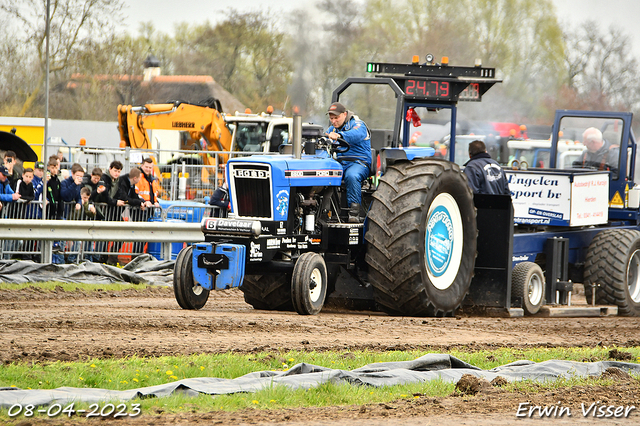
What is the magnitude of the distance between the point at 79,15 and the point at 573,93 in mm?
18913

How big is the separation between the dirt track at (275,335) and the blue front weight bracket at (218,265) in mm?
334

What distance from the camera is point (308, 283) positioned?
869cm

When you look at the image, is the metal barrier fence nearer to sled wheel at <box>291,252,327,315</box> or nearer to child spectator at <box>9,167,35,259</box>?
child spectator at <box>9,167,35,259</box>

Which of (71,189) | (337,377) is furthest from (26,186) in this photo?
(337,377)

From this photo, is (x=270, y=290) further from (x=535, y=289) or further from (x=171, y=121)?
(x=171, y=121)

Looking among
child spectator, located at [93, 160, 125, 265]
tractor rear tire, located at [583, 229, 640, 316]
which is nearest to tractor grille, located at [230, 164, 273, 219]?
tractor rear tire, located at [583, 229, 640, 316]

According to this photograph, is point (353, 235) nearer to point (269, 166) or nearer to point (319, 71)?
point (269, 166)

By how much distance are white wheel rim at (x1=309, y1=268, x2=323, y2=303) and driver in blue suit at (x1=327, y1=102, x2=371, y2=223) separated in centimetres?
82

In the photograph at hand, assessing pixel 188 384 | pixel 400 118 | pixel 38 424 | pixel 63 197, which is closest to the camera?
pixel 38 424

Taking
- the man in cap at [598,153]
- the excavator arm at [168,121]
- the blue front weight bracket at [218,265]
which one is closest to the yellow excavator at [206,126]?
the excavator arm at [168,121]

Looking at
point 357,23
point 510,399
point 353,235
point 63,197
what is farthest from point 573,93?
point 510,399

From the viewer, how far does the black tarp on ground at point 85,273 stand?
12.0 metres

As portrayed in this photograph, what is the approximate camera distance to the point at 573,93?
34.8m

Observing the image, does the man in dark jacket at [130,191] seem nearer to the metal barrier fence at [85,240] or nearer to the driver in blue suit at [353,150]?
the metal barrier fence at [85,240]
